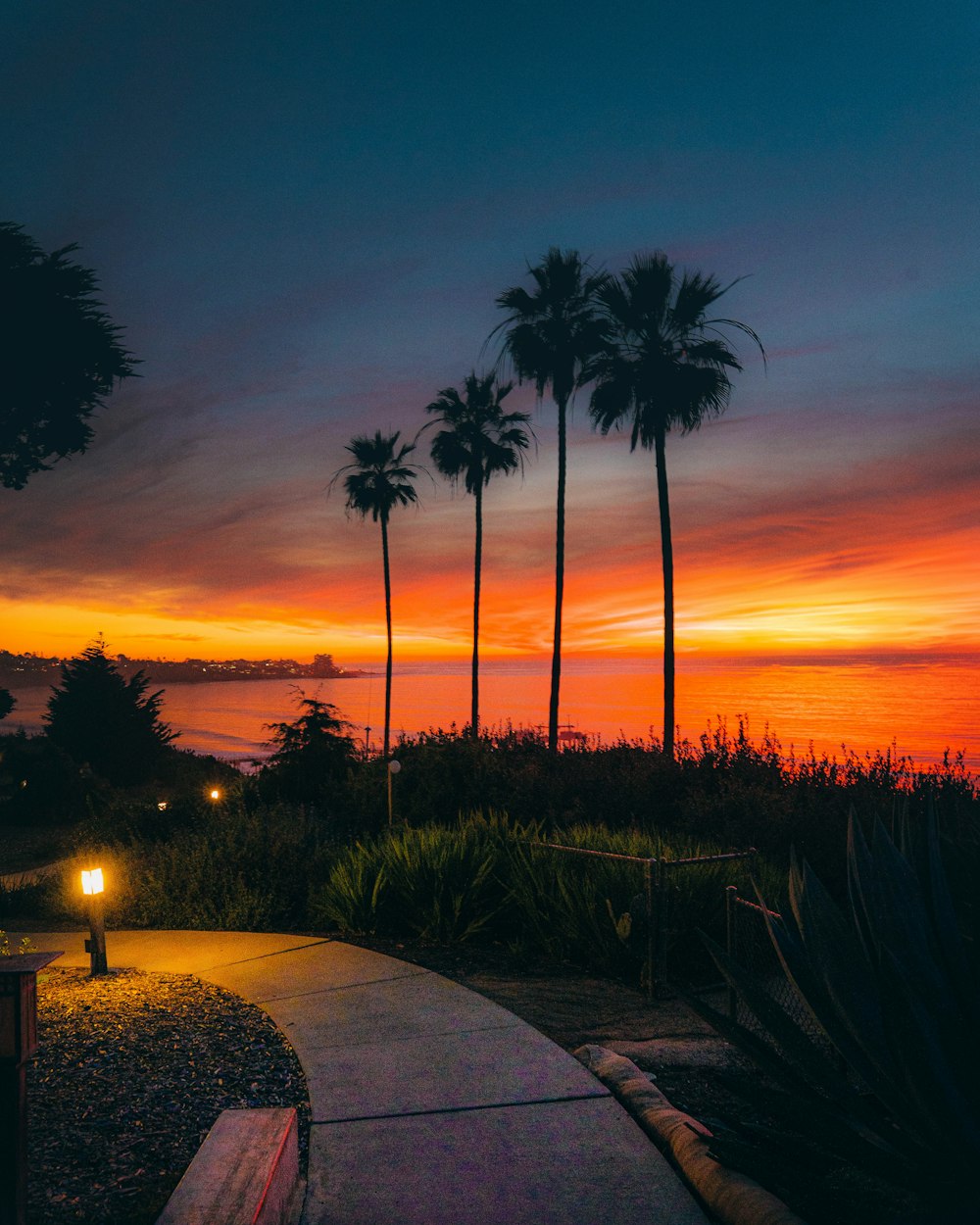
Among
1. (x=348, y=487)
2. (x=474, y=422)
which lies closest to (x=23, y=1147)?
(x=474, y=422)

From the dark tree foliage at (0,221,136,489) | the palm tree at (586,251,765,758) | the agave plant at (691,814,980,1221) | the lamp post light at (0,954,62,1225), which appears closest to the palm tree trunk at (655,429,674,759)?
the palm tree at (586,251,765,758)

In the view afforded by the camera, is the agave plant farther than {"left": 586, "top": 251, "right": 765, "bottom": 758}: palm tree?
Answer: No

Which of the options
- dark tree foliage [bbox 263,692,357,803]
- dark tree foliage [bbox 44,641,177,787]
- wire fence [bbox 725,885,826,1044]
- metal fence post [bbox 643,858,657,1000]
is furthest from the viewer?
dark tree foliage [bbox 44,641,177,787]

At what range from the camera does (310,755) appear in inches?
805

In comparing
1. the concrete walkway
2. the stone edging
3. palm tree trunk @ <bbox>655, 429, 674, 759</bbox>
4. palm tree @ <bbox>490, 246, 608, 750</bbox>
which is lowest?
the concrete walkway

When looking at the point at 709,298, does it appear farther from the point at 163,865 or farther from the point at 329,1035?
the point at 329,1035

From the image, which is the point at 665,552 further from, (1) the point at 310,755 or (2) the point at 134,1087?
(2) the point at 134,1087

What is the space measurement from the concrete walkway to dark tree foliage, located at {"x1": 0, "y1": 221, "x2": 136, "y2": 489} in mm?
24636

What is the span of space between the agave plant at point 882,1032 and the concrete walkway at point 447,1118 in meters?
0.71

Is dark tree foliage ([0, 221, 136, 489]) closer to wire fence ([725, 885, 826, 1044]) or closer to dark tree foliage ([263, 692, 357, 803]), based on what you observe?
dark tree foliage ([263, 692, 357, 803])

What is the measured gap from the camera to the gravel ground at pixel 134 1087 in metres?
3.97

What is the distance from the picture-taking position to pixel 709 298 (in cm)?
2555

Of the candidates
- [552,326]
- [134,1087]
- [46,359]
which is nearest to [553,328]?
[552,326]

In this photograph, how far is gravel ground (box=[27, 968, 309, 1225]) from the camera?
156 inches
